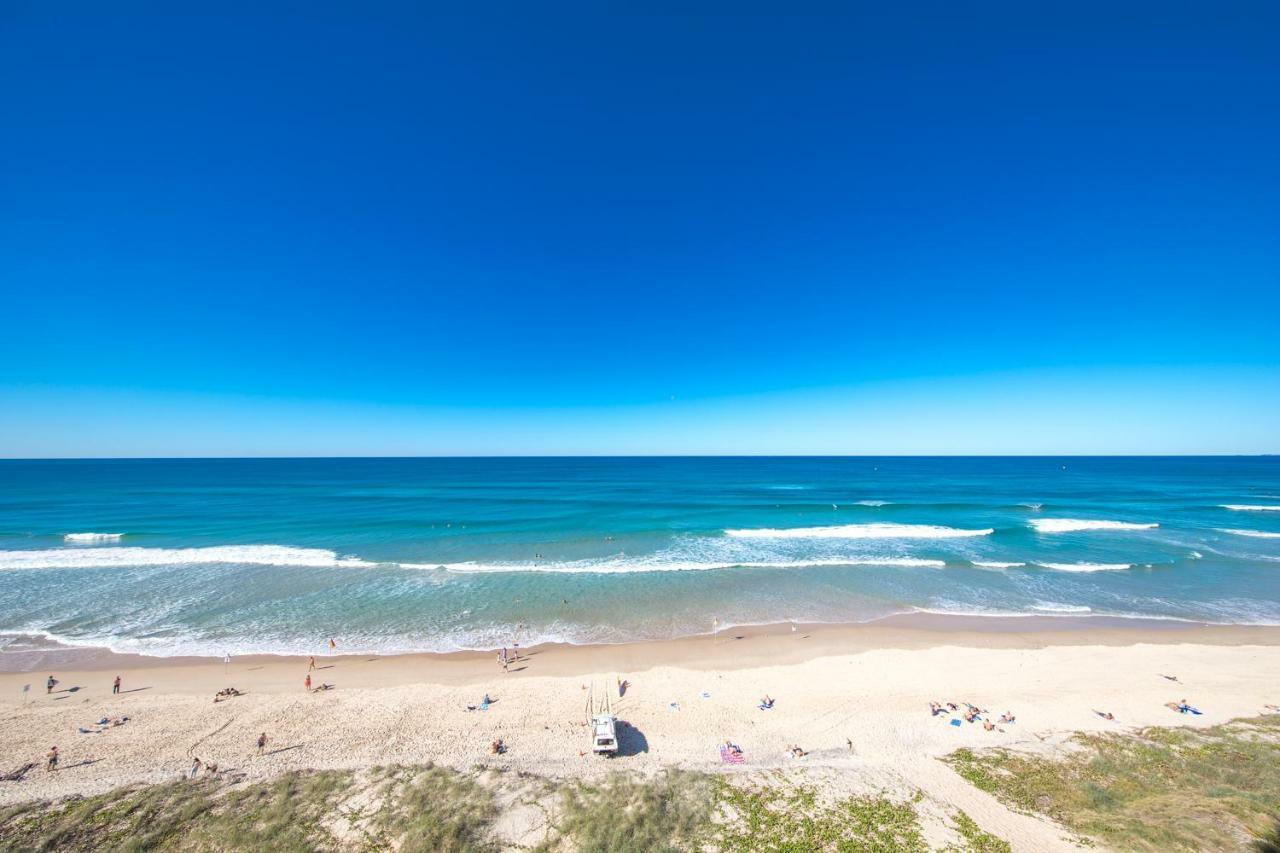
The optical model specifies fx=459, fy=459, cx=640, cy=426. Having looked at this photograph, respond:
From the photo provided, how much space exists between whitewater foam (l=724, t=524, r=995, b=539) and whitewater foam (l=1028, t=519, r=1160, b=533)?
5.43 metres

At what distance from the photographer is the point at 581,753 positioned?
12.8 meters

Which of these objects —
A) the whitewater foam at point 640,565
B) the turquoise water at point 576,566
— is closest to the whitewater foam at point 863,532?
the turquoise water at point 576,566

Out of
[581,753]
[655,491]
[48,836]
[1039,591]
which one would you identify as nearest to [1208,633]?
[1039,591]

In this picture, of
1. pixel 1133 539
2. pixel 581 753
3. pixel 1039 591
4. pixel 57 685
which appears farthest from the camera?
pixel 1133 539

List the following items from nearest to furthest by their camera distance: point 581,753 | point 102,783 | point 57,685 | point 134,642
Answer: point 102,783 → point 581,753 → point 57,685 → point 134,642

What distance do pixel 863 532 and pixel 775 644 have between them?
24.5 meters

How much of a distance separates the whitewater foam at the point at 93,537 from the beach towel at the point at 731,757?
49239 millimetres

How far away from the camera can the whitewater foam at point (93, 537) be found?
36.0m

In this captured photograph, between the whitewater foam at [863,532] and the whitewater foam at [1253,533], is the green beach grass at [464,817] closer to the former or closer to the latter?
the whitewater foam at [863,532]

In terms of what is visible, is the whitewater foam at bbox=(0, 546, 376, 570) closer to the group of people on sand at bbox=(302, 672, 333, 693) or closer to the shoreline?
the shoreline

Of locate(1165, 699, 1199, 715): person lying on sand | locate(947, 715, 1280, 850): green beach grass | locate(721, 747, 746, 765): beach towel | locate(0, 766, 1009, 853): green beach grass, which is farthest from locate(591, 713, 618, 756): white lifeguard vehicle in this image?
locate(1165, 699, 1199, 715): person lying on sand

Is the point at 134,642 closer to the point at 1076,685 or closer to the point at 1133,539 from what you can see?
the point at 1076,685

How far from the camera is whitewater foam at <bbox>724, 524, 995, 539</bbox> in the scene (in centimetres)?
3869

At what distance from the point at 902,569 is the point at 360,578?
33877mm
